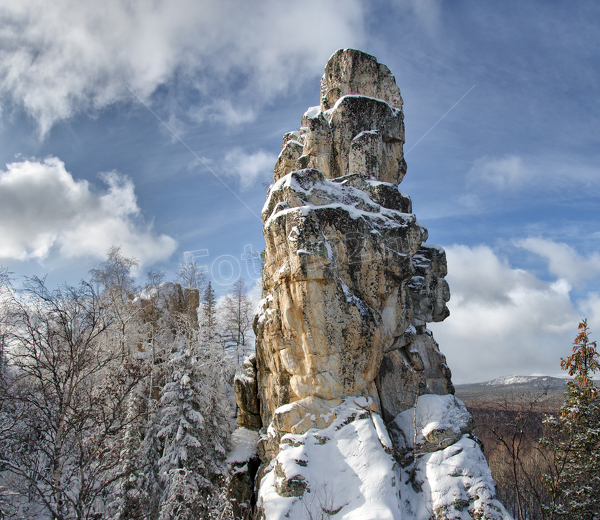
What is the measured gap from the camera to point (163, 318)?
88.1 feet

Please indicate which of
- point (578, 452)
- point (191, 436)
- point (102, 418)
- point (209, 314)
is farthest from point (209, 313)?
point (578, 452)

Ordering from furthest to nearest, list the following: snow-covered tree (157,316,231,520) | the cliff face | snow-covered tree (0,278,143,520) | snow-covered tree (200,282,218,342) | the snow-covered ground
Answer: snow-covered tree (200,282,218,342)
snow-covered tree (157,316,231,520)
the cliff face
the snow-covered ground
snow-covered tree (0,278,143,520)

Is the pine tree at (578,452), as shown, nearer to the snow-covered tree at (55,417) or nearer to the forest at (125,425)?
the forest at (125,425)

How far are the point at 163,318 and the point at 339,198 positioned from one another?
1663 cm

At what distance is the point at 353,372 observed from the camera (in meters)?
14.6

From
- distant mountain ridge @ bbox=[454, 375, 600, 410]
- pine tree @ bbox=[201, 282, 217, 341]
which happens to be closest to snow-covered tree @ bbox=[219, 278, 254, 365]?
pine tree @ bbox=[201, 282, 217, 341]

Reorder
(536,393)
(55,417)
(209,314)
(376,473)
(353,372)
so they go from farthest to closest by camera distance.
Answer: (209,314), (536,393), (353,372), (376,473), (55,417)

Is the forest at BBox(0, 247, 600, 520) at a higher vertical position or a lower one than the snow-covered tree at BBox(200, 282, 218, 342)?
lower

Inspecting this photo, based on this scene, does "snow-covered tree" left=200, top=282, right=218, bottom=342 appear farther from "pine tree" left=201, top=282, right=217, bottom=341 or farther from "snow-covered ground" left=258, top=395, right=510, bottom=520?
"snow-covered ground" left=258, top=395, right=510, bottom=520

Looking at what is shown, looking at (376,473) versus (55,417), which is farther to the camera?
(376,473)

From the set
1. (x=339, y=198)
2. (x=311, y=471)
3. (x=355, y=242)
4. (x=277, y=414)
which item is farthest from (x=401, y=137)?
(x=311, y=471)

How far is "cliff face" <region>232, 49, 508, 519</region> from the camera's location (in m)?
12.1

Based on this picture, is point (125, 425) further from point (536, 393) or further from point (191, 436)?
point (536, 393)

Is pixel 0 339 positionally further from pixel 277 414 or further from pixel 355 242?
pixel 355 242
